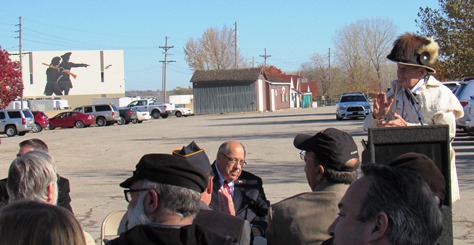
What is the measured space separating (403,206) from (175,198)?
120 cm

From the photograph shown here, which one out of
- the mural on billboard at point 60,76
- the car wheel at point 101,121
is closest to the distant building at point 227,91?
the mural on billboard at point 60,76

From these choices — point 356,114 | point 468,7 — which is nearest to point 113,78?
point 356,114

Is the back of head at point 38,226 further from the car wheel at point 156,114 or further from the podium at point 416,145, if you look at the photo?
the car wheel at point 156,114

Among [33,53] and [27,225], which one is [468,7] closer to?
[27,225]

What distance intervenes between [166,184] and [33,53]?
324ft

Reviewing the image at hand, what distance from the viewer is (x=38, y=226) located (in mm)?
2467

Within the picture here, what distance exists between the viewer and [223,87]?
255ft

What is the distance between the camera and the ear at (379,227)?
7.09ft

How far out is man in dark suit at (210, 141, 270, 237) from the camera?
19.8ft

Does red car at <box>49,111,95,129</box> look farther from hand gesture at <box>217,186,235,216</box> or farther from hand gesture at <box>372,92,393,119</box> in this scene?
hand gesture at <box>372,92,393,119</box>

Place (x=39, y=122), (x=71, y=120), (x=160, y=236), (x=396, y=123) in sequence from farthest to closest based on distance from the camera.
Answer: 1. (x=71, y=120)
2. (x=39, y=122)
3. (x=396, y=123)
4. (x=160, y=236)

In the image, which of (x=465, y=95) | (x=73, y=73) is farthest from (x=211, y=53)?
(x=465, y=95)

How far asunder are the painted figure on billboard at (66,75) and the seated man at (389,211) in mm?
97626

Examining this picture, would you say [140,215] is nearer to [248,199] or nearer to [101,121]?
[248,199]
